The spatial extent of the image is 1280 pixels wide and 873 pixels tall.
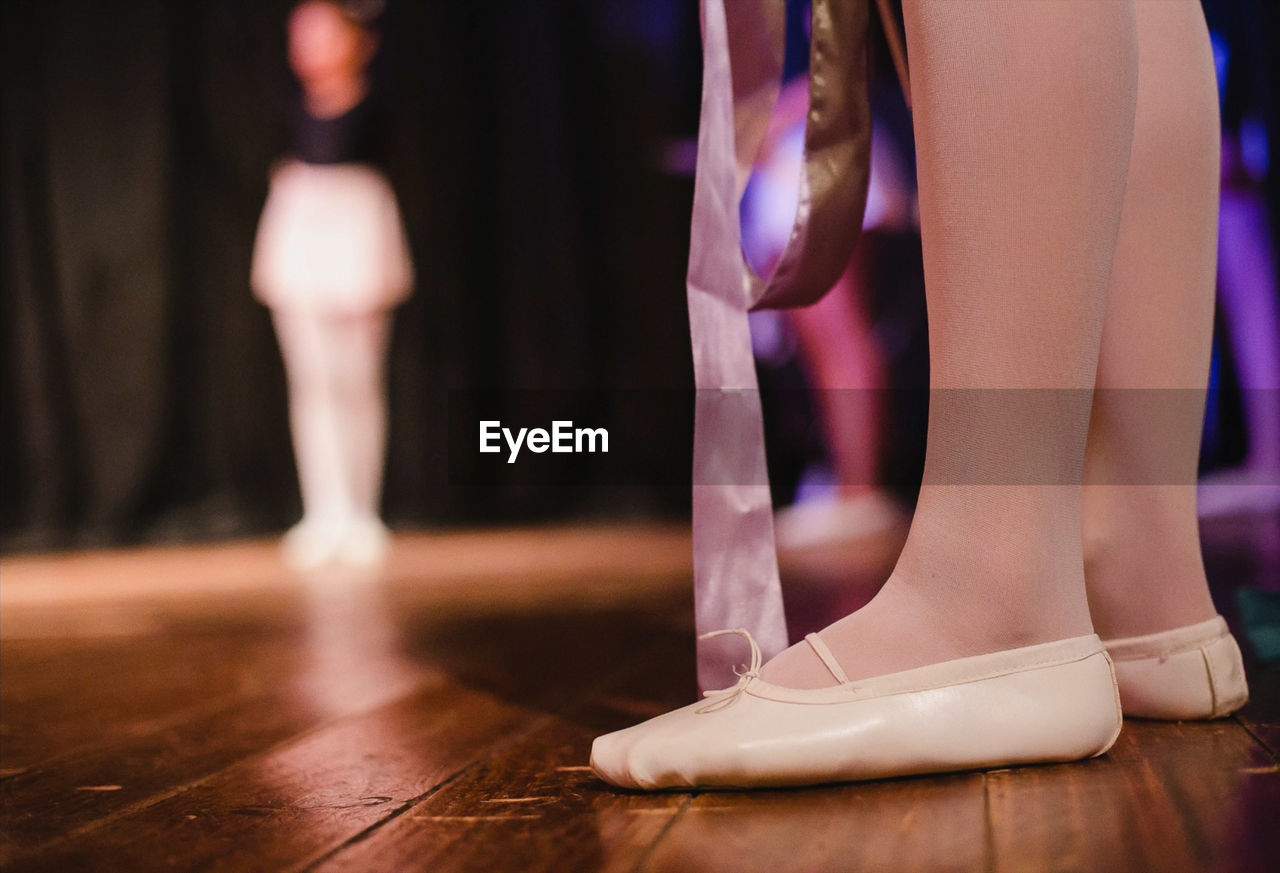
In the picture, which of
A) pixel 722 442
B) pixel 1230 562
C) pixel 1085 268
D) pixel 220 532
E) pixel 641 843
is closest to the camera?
pixel 641 843

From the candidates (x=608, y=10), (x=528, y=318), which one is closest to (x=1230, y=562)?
(x=528, y=318)

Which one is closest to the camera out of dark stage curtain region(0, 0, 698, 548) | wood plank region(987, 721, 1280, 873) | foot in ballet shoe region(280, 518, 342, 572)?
wood plank region(987, 721, 1280, 873)

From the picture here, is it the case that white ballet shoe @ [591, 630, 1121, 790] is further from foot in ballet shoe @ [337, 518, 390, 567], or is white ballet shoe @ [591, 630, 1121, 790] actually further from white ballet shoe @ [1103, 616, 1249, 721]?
foot in ballet shoe @ [337, 518, 390, 567]

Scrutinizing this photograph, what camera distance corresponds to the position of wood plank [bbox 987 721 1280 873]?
40 cm

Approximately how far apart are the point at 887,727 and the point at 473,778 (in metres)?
0.21

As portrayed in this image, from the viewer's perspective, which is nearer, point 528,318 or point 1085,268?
point 1085,268

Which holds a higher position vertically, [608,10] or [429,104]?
[608,10]

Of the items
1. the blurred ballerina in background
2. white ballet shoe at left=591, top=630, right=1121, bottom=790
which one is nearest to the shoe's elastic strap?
white ballet shoe at left=591, top=630, right=1121, bottom=790

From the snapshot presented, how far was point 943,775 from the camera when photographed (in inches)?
21.2

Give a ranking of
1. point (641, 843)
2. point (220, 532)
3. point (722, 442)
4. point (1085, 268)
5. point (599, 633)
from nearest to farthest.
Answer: point (641, 843)
point (1085, 268)
point (722, 442)
point (599, 633)
point (220, 532)

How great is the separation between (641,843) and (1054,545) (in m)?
0.26

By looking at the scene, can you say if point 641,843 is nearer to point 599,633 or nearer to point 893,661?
point 893,661

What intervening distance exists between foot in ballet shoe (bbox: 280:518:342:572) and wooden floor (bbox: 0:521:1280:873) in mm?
1368

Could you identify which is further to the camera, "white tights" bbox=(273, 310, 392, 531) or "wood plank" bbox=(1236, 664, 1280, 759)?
"white tights" bbox=(273, 310, 392, 531)
